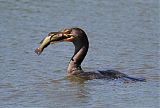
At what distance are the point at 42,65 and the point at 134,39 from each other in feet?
8.75

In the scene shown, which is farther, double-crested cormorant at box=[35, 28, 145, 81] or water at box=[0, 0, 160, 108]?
double-crested cormorant at box=[35, 28, 145, 81]

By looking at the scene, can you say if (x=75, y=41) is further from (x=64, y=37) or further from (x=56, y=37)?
(x=56, y=37)

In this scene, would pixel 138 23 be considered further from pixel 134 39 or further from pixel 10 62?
pixel 10 62

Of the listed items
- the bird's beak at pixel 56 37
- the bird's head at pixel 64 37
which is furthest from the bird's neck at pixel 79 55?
the bird's beak at pixel 56 37

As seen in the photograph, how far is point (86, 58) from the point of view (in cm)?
1309

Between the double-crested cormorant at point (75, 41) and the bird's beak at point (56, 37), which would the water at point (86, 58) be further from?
the bird's beak at point (56, 37)

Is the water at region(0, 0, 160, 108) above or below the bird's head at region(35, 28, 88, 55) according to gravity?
below

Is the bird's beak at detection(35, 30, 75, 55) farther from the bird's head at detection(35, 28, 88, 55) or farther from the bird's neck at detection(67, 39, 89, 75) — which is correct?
the bird's neck at detection(67, 39, 89, 75)

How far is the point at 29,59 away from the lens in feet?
41.6

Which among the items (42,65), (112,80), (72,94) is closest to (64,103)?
(72,94)

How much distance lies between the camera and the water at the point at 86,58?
10250 millimetres

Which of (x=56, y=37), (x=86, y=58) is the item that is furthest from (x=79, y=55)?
(x=86, y=58)

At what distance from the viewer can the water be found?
10.2 meters

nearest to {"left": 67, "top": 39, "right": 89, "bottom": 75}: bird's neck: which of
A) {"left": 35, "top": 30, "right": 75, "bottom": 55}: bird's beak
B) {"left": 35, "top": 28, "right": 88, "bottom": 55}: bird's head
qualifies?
{"left": 35, "top": 28, "right": 88, "bottom": 55}: bird's head
